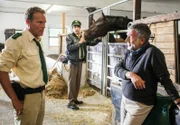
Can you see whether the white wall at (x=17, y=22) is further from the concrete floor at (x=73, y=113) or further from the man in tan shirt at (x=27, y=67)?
Answer: the man in tan shirt at (x=27, y=67)

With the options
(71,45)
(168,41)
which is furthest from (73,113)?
(168,41)

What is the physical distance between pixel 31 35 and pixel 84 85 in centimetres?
347

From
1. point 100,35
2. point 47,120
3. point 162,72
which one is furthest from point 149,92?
point 100,35

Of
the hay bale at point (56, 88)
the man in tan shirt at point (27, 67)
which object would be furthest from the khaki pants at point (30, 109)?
the hay bale at point (56, 88)

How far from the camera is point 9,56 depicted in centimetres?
124

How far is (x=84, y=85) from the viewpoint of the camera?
473 centimetres

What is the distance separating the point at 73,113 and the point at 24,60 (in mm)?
1991

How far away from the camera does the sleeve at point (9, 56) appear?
4.04ft

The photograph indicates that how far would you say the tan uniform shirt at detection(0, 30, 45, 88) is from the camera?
1.24 metres

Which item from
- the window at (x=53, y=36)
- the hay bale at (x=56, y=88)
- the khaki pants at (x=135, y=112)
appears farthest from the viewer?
the window at (x=53, y=36)

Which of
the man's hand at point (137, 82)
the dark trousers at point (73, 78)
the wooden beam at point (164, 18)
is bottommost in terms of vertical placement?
the dark trousers at point (73, 78)

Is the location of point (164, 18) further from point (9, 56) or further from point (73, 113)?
point (73, 113)

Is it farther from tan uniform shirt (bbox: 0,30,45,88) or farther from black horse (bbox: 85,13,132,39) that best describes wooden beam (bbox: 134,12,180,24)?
tan uniform shirt (bbox: 0,30,45,88)

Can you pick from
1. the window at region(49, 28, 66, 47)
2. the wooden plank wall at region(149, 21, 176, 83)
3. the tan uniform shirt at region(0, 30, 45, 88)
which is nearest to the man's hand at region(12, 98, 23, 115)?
the tan uniform shirt at region(0, 30, 45, 88)
